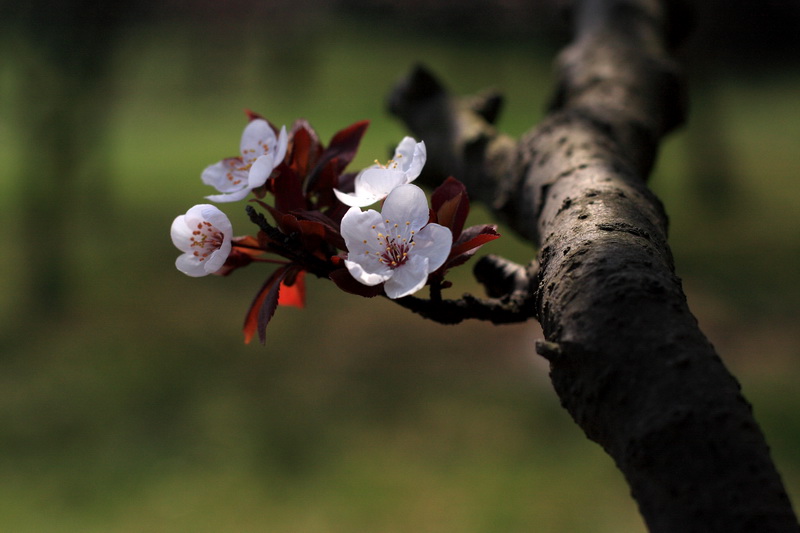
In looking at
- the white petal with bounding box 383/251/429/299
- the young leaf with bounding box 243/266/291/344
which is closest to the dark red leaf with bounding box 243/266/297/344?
the young leaf with bounding box 243/266/291/344

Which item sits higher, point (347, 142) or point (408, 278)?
point (347, 142)

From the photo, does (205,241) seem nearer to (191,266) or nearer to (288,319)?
(191,266)

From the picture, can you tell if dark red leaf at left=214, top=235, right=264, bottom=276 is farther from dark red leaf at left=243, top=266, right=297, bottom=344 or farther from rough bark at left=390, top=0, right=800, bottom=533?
rough bark at left=390, top=0, right=800, bottom=533

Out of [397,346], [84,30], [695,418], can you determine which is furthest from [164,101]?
[695,418]

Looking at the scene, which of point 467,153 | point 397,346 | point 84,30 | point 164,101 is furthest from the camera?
point 164,101

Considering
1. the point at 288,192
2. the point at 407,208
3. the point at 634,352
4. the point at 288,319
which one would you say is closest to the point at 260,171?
the point at 288,192

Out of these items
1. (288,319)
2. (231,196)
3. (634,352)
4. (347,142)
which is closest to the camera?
(634,352)

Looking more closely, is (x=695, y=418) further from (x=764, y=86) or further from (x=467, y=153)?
(x=764, y=86)
